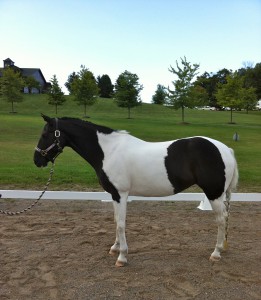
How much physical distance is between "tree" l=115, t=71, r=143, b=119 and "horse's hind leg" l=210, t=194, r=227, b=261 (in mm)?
37212

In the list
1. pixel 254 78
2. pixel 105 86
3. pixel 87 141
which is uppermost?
pixel 254 78

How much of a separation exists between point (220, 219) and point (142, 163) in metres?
1.43

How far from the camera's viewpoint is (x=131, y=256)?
15.3ft

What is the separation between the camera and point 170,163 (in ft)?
14.3

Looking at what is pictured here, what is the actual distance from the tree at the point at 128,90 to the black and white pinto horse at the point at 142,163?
36.9 metres

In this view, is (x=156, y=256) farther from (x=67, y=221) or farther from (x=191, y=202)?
(x=191, y=202)

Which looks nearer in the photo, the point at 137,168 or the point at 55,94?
the point at 137,168

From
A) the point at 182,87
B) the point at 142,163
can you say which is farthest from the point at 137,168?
the point at 182,87

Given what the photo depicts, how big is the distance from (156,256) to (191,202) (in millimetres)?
3171

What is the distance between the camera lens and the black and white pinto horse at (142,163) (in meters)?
4.35

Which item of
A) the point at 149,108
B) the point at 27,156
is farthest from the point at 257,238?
the point at 149,108

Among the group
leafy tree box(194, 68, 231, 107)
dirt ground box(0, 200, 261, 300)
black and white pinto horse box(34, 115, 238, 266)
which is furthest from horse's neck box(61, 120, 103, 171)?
leafy tree box(194, 68, 231, 107)

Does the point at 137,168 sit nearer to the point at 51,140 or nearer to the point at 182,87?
the point at 51,140

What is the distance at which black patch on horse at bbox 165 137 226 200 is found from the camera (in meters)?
4.33
